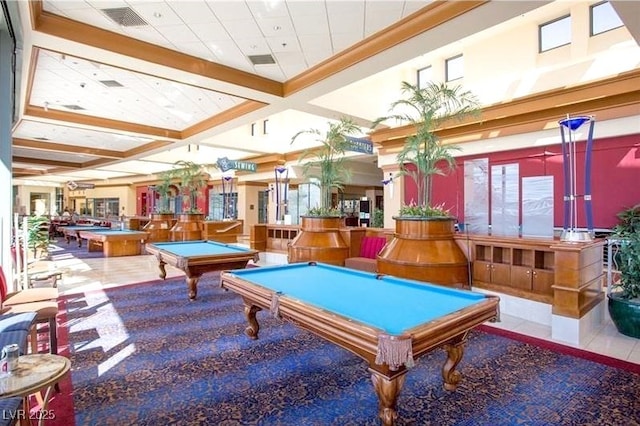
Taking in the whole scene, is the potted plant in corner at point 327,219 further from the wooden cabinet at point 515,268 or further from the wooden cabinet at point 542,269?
the wooden cabinet at point 515,268

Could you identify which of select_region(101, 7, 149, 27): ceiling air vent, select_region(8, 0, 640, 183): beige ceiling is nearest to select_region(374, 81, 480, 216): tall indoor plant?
select_region(8, 0, 640, 183): beige ceiling

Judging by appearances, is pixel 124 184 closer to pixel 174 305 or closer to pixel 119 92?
pixel 119 92

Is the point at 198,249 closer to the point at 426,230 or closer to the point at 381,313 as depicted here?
the point at 426,230

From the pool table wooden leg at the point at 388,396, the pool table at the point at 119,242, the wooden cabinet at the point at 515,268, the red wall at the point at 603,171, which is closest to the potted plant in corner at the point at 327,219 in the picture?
the wooden cabinet at the point at 515,268

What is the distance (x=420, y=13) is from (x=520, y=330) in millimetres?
4047

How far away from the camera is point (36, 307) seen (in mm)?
3168

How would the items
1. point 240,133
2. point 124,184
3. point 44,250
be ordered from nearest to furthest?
point 44,250
point 240,133
point 124,184

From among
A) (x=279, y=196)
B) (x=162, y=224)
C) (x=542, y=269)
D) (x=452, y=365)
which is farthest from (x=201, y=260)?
(x=162, y=224)

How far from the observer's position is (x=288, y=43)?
4.99 meters

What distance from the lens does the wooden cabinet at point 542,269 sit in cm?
385

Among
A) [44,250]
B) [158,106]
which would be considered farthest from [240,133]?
[44,250]

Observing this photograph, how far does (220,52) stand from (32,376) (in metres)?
4.85

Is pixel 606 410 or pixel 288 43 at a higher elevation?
pixel 288 43

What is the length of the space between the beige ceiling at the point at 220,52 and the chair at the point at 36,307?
122 inches
